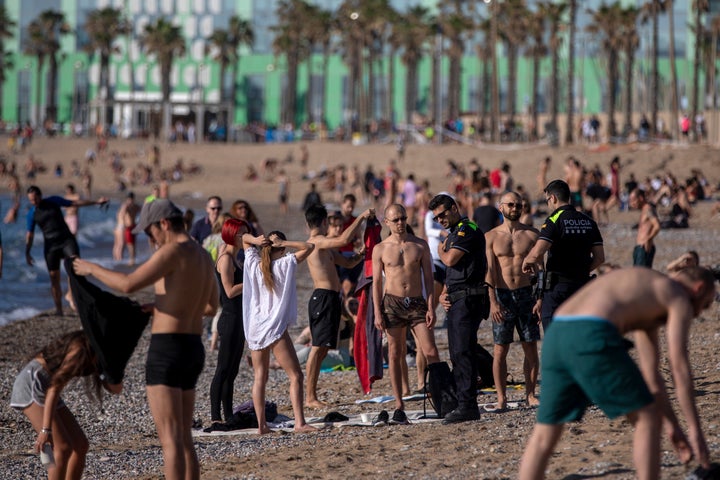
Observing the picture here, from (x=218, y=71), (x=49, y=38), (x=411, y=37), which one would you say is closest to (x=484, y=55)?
(x=411, y=37)

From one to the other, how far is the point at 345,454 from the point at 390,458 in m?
0.36

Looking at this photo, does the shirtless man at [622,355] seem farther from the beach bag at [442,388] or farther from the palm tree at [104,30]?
the palm tree at [104,30]

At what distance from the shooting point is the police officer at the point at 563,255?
7898mm

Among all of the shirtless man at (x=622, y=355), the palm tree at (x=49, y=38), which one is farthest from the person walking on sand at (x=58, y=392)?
the palm tree at (x=49, y=38)

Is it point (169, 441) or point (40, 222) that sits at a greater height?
point (40, 222)

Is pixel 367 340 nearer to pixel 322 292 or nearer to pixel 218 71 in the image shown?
pixel 322 292

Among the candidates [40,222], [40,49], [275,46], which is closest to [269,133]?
[275,46]

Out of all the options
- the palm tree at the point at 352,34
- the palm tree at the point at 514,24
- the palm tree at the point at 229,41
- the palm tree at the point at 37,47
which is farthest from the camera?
the palm tree at the point at 37,47

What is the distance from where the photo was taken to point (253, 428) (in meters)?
8.38

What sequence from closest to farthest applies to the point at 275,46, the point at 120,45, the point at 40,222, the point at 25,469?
the point at 25,469 → the point at 40,222 → the point at 275,46 → the point at 120,45

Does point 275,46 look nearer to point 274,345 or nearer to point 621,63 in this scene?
point 621,63

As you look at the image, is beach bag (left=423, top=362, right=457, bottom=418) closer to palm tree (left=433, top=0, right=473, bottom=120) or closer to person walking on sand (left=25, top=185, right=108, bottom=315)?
person walking on sand (left=25, top=185, right=108, bottom=315)

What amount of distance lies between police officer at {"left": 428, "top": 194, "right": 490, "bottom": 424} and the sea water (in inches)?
243

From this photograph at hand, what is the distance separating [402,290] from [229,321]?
4.37 ft
